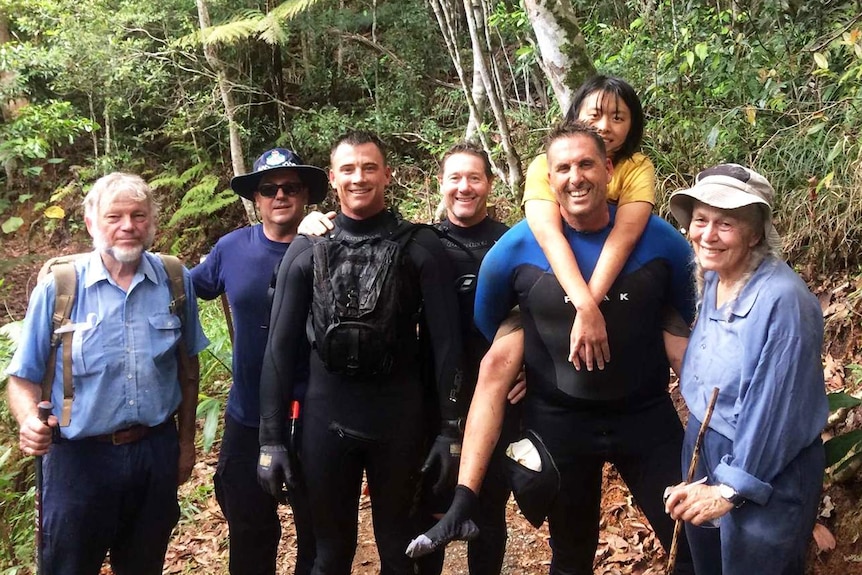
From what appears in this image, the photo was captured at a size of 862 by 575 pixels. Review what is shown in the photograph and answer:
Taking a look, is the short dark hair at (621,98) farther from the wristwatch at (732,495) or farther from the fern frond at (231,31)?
the fern frond at (231,31)

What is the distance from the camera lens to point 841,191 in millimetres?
4922

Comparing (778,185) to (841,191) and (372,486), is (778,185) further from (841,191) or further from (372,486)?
(372,486)

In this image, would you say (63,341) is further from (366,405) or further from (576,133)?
(576,133)

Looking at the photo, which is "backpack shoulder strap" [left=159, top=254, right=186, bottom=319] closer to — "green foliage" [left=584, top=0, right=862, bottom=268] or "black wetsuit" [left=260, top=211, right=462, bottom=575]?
"black wetsuit" [left=260, top=211, right=462, bottom=575]

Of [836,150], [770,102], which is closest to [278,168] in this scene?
[836,150]

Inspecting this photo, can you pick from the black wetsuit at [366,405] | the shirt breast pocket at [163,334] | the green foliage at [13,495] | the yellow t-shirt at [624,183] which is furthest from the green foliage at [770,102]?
the green foliage at [13,495]

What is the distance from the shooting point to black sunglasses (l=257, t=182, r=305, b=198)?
326 cm

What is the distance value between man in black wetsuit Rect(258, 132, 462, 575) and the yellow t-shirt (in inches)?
20.1

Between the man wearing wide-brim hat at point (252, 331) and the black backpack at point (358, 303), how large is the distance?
20.3 inches

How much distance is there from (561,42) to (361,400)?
2986mm

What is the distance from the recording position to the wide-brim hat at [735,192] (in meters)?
2.07

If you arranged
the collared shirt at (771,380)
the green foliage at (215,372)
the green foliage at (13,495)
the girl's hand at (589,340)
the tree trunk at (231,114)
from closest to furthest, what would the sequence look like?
1. the collared shirt at (771,380)
2. the girl's hand at (589,340)
3. the green foliage at (13,495)
4. the green foliage at (215,372)
5. the tree trunk at (231,114)

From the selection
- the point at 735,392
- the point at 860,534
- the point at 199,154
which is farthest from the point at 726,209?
the point at 199,154

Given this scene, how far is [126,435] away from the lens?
2.77 meters
